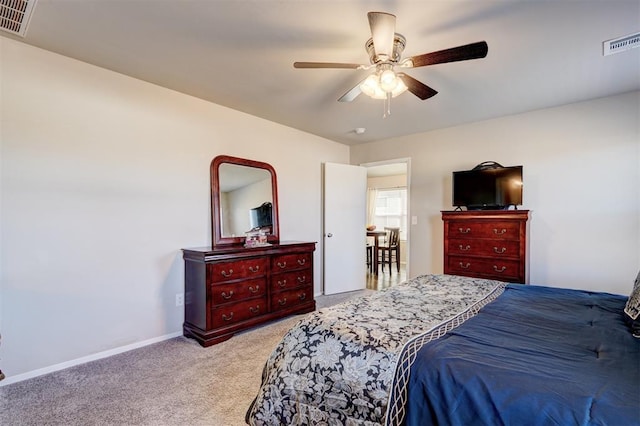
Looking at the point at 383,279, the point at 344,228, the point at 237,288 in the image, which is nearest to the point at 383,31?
the point at 237,288

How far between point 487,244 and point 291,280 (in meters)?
2.23

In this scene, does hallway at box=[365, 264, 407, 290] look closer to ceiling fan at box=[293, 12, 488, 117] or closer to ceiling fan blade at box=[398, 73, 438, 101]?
ceiling fan blade at box=[398, 73, 438, 101]

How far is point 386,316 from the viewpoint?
1.50 meters

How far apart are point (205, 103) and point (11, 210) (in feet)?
6.10

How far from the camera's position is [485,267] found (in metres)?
3.31

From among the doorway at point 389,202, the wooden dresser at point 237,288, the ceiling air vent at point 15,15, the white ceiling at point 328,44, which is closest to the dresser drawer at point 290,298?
the wooden dresser at point 237,288

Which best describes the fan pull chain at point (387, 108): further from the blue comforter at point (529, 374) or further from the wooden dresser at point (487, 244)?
the blue comforter at point (529, 374)

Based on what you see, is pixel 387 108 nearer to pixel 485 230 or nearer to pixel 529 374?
pixel 485 230

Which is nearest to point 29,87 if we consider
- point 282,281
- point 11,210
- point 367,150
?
point 11,210

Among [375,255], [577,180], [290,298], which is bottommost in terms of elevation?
[290,298]

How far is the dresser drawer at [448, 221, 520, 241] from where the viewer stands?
317 centimetres

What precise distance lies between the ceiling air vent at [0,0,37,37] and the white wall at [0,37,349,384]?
206mm

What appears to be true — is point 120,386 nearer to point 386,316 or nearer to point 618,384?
point 386,316

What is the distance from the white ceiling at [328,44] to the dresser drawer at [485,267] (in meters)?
1.72
